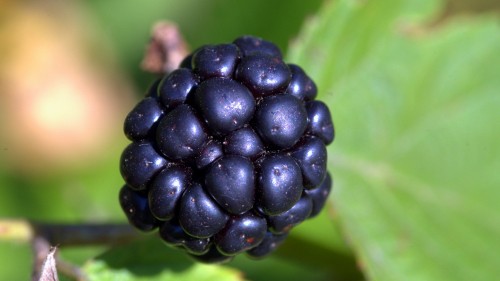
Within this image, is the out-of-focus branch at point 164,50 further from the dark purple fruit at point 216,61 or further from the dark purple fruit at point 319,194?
the dark purple fruit at point 319,194

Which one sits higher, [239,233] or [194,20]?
[194,20]

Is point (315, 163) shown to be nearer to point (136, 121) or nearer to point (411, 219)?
point (136, 121)

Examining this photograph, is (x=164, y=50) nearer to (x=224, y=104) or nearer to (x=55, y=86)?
(x=224, y=104)

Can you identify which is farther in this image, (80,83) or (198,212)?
(80,83)

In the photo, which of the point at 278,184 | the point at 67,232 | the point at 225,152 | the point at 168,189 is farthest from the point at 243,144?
the point at 67,232

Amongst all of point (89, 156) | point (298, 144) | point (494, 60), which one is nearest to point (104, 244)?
point (298, 144)

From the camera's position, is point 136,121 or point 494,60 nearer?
point 136,121

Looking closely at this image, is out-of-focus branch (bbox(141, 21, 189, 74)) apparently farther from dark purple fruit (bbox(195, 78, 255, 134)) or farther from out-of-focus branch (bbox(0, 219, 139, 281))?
dark purple fruit (bbox(195, 78, 255, 134))
